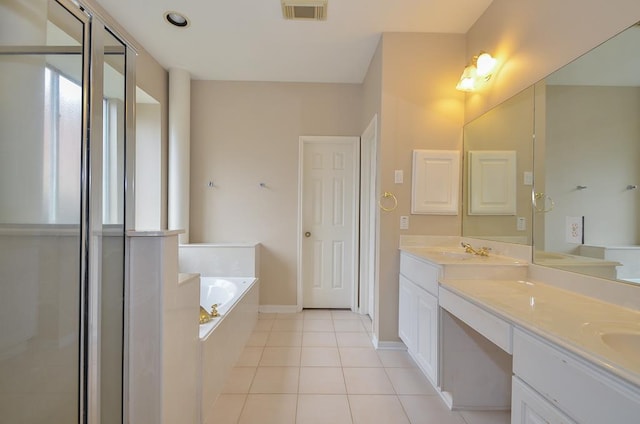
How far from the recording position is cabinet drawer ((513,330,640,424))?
0.64 metres

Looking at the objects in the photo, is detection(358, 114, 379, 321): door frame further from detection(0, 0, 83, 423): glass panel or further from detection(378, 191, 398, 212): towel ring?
detection(0, 0, 83, 423): glass panel

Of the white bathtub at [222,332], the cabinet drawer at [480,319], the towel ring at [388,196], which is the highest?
the towel ring at [388,196]

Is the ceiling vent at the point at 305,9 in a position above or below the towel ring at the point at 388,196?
above

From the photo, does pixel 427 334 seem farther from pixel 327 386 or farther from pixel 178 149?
pixel 178 149

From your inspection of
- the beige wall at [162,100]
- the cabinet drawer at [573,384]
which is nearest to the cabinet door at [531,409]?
the cabinet drawer at [573,384]

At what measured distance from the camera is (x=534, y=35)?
5.49 ft

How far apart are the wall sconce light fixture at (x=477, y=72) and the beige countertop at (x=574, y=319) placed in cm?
157

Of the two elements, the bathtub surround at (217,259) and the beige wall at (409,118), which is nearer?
the beige wall at (409,118)

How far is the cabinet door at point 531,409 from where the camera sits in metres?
0.81

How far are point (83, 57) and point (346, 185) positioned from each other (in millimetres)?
2705

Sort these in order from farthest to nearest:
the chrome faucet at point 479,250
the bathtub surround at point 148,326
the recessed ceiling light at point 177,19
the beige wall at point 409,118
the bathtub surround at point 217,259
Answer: the bathtub surround at point 217,259 < the beige wall at point 409,118 < the recessed ceiling light at point 177,19 < the chrome faucet at point 479,250 < the bathtub surround at point 148,326

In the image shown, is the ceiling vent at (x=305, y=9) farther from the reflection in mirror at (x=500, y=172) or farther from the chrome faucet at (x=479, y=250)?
the chrome faucet at (x=479, y=250)

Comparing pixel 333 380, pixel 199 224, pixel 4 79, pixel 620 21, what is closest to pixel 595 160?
pixel 620 21

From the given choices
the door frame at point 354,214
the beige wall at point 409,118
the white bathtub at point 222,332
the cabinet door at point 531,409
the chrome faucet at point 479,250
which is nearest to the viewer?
the cabinet door at point 531,409
